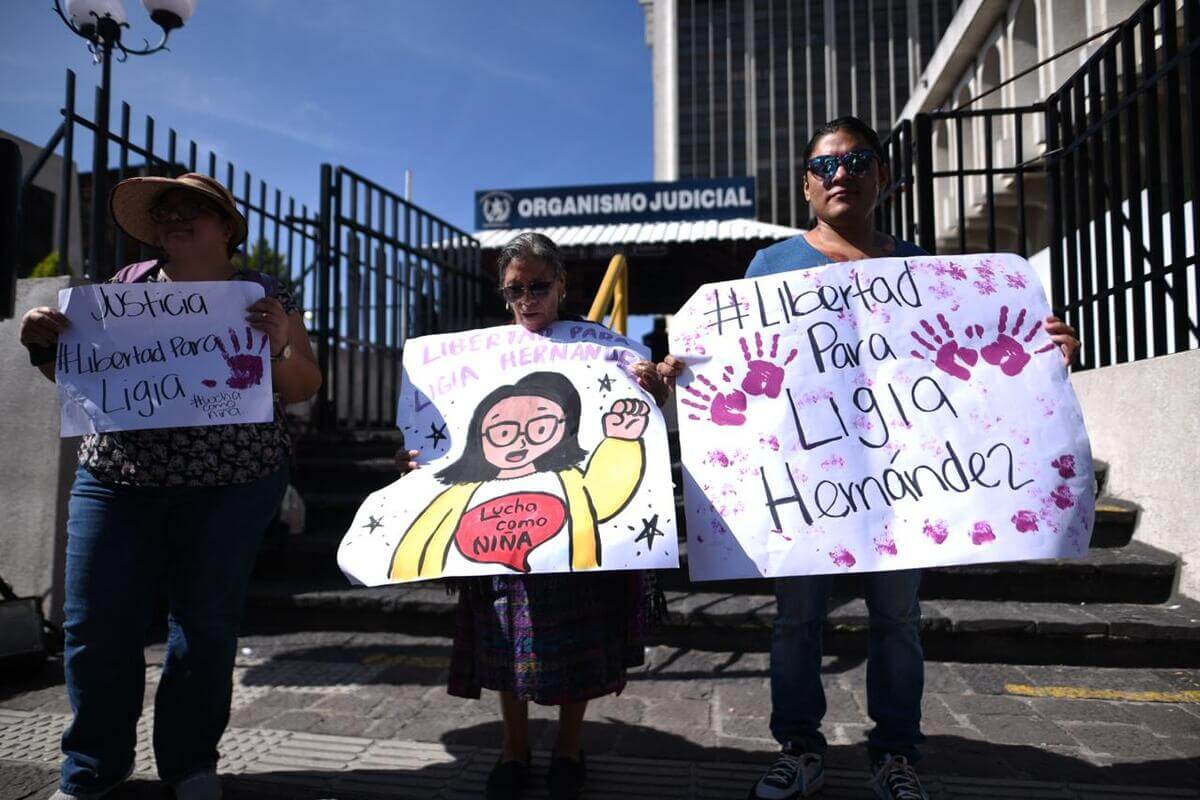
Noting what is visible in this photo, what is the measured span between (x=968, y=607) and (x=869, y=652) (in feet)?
5.90

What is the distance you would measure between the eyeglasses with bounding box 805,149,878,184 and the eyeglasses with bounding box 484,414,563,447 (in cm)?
103

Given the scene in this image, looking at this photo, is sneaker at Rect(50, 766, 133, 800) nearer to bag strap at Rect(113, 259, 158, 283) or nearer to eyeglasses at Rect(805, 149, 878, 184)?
bag strap at Rect(113, 259, 158, 283)

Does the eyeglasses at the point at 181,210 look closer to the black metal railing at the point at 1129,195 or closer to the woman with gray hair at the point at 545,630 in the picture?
the woman with gray hair at the point at 545,630

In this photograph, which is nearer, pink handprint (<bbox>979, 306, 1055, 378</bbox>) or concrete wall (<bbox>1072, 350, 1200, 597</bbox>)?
pink handprint (<bbox>979, 306, 1055, 378</bbox>)

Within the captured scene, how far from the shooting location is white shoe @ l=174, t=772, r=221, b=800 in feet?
7.02

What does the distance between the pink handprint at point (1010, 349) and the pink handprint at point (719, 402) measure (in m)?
0.68

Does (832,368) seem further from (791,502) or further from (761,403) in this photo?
(791,502)

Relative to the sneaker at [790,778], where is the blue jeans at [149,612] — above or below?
above

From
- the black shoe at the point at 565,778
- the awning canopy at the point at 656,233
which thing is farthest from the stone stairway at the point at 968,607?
the awning canopy at the point at 656,233

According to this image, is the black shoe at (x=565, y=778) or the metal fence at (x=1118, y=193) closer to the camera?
the black shoe at (x=565, y=778)

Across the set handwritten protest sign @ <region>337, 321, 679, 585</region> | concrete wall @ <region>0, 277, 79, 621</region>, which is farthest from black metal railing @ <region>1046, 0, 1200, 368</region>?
concrete wall @ <region>0, 277, 79, 621</region>

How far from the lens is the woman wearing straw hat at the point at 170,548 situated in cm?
208

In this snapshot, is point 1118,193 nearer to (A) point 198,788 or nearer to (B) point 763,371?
(B) point 763,371

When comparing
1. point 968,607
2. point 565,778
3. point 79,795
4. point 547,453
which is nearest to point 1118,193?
point 968,607
